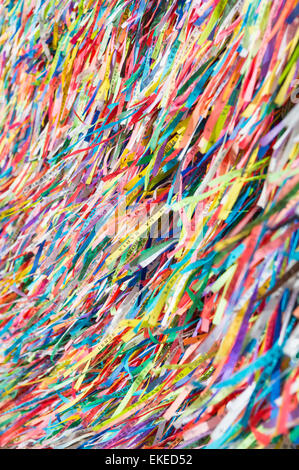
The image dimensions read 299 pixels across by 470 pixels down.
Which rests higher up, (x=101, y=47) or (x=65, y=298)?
(x=101, y=47)

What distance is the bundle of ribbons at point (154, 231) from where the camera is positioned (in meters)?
0.41

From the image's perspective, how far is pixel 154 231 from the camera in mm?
579

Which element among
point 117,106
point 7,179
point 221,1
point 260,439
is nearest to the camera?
point 260,439

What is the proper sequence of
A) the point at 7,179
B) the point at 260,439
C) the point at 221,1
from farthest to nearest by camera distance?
the point at 7,179
the point at 221,1
the point at 260,439

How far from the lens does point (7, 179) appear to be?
0.92m

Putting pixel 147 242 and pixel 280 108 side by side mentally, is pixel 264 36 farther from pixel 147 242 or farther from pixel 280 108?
pixel 147 242

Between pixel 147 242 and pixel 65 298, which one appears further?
pixel 65 298

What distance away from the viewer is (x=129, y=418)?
537mm

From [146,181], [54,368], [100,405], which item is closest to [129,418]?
[100,405]

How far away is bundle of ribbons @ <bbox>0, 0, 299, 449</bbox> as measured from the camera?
412 millimetres

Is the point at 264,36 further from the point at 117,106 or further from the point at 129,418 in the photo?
the point at 129,418

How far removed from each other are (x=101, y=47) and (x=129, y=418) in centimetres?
56

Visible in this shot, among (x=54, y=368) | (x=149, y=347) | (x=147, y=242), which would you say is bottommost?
(x=54, y=368)

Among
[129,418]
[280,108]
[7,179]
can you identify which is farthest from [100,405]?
[7,179]
